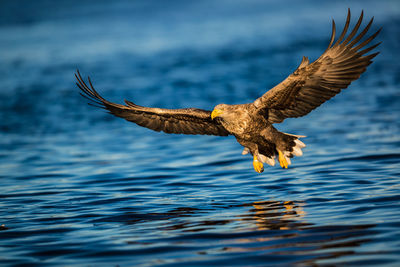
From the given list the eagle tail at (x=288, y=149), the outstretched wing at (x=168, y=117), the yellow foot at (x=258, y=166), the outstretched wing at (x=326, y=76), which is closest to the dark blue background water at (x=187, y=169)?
the yellow foot at (x=258, y=166)

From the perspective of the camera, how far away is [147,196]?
8430mm

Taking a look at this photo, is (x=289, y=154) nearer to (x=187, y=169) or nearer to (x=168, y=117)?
(x=168, y=117)

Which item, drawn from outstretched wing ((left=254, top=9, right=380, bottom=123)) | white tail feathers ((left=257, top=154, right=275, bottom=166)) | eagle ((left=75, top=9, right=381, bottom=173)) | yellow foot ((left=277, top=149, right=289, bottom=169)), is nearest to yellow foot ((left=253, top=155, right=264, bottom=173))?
eagle ((left=75, top=9, right=381, bottom=173))

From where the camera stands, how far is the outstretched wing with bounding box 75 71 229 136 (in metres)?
8.57

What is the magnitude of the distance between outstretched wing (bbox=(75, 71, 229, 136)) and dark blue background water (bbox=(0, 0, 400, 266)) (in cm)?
87

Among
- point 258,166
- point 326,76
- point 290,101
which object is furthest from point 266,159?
point 326,76

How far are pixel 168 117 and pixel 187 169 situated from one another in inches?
64.7

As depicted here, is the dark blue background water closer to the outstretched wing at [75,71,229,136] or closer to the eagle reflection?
the eagle reflection

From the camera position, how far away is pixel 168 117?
8914 mm

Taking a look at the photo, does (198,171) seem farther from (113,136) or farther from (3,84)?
(3,84)

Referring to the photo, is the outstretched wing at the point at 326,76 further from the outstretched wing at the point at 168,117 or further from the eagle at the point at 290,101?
the outstretched wing at the point at 168,117

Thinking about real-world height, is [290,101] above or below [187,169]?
above

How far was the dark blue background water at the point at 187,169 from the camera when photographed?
590 centimetres

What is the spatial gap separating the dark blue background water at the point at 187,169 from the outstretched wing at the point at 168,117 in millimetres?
870
